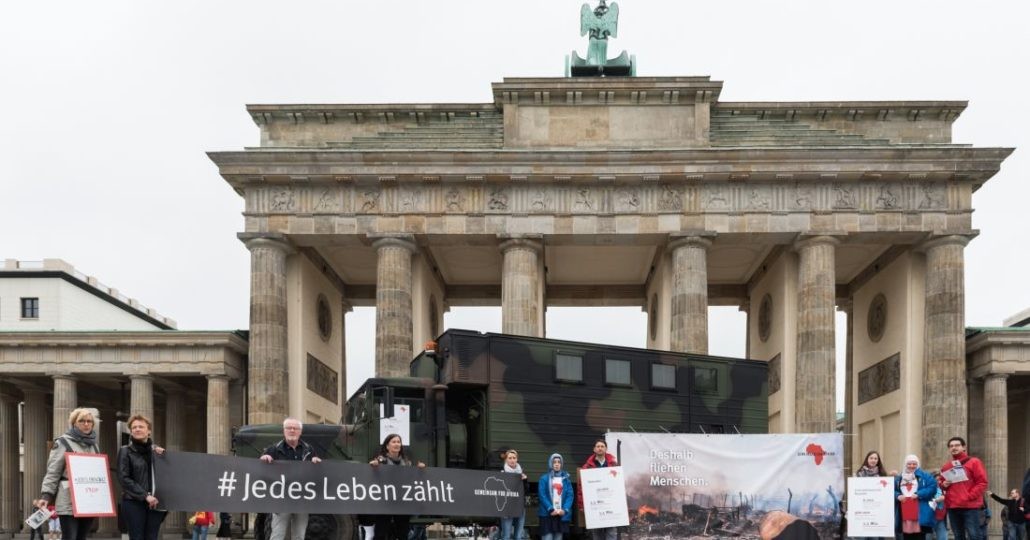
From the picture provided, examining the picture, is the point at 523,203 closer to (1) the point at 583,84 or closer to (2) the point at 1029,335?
(1) the point at 583,84

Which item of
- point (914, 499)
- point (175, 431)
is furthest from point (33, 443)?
point (914, 499)

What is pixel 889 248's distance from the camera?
41750 millimetres

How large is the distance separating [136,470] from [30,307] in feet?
187

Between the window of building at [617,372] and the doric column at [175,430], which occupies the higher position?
the window of building at [617,372]

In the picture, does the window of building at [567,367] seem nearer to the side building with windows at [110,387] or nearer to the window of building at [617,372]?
the window of building at [617,372]

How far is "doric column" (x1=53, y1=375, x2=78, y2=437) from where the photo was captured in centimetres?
4038

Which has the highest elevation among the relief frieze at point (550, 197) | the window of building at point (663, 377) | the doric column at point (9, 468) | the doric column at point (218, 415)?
the relief frieze at point (550, 197)

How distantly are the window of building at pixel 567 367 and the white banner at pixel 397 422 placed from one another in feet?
9.10

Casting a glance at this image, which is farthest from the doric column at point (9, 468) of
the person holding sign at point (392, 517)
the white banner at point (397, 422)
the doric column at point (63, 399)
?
the person holding sign at point (392, 517)

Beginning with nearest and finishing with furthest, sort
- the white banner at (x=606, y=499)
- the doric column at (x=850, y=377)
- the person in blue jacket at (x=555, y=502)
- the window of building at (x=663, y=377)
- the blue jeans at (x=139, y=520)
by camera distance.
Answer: the blue jeans at (x=139, y=520) < the white banner at (x=606, y=499) < the person in blue jacket at (x=555, y=502) < the window of building at (x=663, y=377) < the doric column at (x=850, y=377)

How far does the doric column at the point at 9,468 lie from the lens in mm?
43594

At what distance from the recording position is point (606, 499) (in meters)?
15.4

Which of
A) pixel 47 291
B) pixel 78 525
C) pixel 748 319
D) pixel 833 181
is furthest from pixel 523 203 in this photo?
pixel 47 291

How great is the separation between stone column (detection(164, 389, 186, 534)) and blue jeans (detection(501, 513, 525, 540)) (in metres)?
31.7
